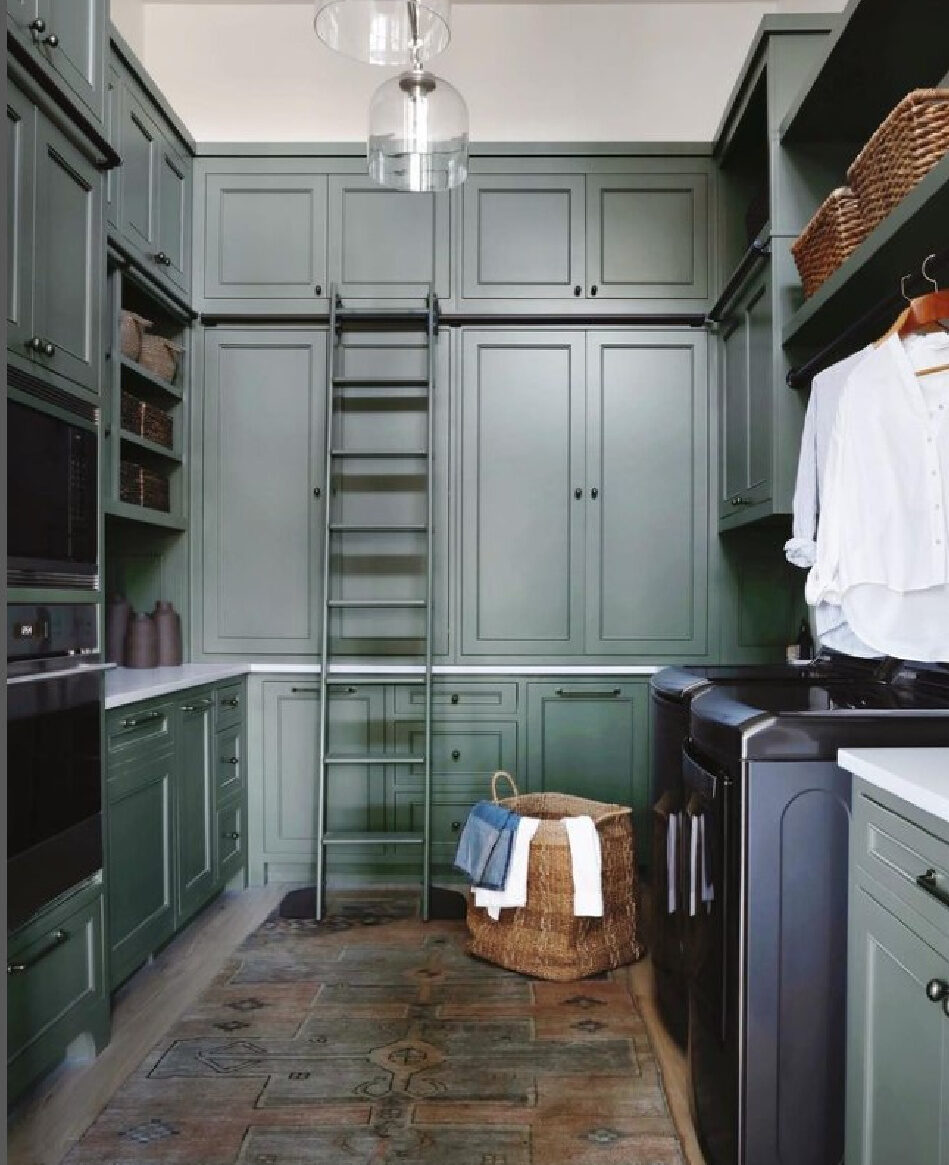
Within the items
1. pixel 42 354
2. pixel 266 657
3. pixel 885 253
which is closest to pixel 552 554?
pixel 266 657

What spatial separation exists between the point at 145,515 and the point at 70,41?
1473 mm

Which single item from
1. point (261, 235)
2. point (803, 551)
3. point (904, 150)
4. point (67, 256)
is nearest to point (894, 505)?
point (803, 551)

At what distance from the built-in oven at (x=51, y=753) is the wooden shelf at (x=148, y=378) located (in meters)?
1.16

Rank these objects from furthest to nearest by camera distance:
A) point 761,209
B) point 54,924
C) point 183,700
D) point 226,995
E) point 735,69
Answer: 1. point 735,69
2. point 761,209
3. point 183,700
4. point 226,995
5. point 54,924

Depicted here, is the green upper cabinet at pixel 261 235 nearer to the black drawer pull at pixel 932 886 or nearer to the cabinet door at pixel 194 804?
the cabinet door at pixel 194 804

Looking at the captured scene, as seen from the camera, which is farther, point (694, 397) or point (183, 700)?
point (694, 397)

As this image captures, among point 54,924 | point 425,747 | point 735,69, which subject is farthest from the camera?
point 735,69

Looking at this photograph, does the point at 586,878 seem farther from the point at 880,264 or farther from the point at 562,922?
the point at 880,264

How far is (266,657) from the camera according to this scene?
364cm

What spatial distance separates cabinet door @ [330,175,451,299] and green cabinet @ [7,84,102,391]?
4.55ft

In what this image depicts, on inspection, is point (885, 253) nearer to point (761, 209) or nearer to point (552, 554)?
point (761, 209)

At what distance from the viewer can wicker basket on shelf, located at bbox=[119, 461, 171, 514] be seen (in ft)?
10.4

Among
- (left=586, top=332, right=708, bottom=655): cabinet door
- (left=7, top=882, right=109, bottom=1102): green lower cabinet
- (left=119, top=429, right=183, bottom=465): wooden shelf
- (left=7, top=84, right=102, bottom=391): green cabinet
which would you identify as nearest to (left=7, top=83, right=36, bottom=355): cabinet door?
(left=7, top=84, right=102, bottom=391): green cabinet

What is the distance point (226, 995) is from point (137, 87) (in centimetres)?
282
